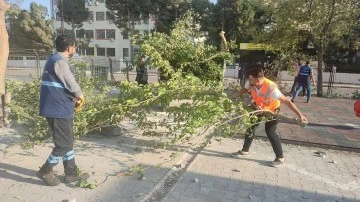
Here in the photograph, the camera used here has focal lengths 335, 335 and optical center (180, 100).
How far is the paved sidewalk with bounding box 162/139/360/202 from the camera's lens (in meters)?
4.14

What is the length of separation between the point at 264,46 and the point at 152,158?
42.1ft

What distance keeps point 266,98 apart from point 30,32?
45765 mm

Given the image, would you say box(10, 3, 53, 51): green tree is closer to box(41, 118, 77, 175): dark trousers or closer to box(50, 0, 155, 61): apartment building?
box(50, 0, 155, 61): apartment building

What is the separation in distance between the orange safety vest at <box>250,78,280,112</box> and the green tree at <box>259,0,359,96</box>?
10.6 metres

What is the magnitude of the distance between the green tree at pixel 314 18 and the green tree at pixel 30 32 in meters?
36.8

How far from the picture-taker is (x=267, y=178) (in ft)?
15.4

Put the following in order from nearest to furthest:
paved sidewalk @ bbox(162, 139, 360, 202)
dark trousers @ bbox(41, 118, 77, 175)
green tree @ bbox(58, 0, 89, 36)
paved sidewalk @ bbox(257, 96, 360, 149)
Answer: dark trousers @ bbox(41, 118, 77, 175) < paved sidewalk @ bbox(162, 139, 360, 202) < paved sidewalk @ bbox(257, 96, 360, 149) < green tree @ bbox(58, 0, 89, 36)

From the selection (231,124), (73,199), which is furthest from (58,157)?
(231,124)

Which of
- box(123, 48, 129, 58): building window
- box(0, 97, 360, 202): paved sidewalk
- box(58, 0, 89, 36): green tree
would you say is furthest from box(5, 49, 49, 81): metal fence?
box(123, 48, 129, 58): building window

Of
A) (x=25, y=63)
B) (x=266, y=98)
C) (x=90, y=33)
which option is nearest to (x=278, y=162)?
(x=266, y=98)

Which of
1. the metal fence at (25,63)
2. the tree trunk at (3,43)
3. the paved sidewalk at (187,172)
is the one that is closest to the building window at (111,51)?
the metal fence at (25,63)

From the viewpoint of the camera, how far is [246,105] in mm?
4996

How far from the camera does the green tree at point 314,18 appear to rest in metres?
14.2

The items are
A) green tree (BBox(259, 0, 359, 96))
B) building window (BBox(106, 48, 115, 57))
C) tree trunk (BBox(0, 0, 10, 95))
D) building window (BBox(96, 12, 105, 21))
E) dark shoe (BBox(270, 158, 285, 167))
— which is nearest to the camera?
dark shoe (BBox(270, 158, 285, 167))
